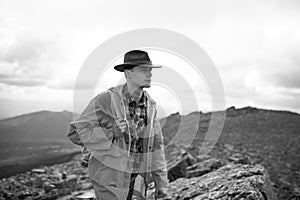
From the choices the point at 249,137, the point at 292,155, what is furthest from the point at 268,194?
the point at 249,137

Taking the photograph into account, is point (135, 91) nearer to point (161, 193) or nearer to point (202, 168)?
point (161, 193)

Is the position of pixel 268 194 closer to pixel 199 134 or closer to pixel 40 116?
pixel 199 134

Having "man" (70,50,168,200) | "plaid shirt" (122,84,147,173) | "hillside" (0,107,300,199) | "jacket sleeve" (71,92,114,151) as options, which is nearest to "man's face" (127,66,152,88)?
"man" (70,50,168,200)

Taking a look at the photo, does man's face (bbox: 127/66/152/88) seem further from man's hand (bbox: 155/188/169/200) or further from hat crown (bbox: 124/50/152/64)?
man's hand (bbox: 155/188/169/200)

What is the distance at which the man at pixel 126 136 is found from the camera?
422 cm

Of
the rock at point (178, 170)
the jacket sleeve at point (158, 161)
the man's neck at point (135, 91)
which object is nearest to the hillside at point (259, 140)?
the rock at point (178, 170)

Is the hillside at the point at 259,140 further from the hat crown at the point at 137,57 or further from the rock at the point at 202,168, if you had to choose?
the hat crown at the point at 137,57

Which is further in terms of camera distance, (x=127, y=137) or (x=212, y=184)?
(x=212, y=184)

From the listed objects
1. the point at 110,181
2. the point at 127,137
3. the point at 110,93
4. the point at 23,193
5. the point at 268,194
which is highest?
the point at 110,93

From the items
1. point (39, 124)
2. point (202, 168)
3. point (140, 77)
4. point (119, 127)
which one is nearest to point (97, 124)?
point (119, 127)

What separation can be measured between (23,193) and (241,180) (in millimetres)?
7720

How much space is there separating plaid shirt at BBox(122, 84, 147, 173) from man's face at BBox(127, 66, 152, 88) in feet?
0.60

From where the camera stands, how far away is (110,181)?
14.3 ft

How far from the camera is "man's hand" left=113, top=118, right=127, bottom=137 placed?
13.5ft
